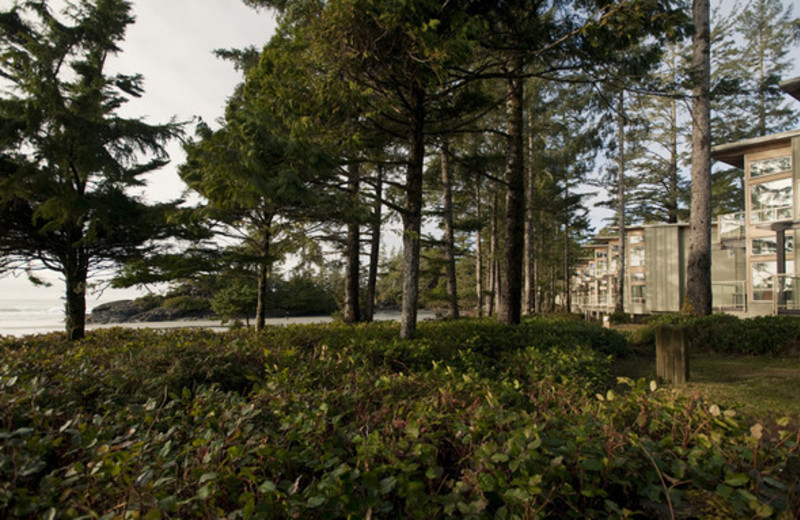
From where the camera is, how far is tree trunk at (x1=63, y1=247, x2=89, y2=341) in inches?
393

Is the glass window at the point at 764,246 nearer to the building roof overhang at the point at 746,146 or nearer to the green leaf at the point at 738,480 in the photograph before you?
the building roof overhang at the point at 746,146

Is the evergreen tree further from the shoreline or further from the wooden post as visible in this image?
the wooden post

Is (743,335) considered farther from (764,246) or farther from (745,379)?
(764,246)

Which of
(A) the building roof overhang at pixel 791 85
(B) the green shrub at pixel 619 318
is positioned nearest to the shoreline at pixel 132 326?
(B) the green shrub at pixel 619 318

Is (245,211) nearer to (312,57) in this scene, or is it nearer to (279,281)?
(312,57)

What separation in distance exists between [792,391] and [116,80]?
16.7 metres

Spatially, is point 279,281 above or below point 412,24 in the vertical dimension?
below

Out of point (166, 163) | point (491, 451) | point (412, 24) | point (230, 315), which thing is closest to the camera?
point (491, 451)

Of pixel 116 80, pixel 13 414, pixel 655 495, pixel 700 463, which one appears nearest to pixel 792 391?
pixel 700 463

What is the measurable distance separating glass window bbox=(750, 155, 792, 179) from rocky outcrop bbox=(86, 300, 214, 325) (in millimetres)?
30018

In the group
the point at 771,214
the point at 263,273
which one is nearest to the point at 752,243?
the point at 771,214

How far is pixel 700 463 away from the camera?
1.68m

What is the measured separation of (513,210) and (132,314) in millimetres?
25561

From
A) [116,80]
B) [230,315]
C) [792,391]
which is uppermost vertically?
[116,80]
